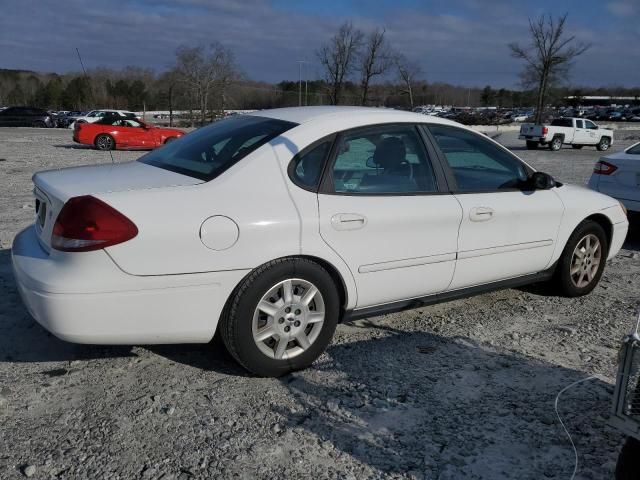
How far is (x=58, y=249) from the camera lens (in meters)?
3.11

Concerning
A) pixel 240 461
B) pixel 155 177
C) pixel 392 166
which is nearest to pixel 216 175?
pixel 155 177

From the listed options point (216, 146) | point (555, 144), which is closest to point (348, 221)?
point (216, 146)

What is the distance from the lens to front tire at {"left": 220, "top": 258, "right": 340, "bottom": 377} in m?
3.33

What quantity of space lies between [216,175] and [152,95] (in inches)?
3056

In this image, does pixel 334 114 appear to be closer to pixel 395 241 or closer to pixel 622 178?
pixel 395 241

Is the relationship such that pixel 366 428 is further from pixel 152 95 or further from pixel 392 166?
pixel 152 95

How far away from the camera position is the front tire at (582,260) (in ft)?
16.3

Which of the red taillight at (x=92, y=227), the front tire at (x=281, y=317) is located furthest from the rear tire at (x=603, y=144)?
the red taillight at (x=92, y=227)

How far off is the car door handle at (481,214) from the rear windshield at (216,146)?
1.39 meters

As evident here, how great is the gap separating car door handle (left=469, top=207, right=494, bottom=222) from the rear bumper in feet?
5.78

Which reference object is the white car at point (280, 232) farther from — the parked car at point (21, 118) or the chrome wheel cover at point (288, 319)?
the parked car at point (21, 118)

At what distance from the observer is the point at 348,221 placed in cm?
359

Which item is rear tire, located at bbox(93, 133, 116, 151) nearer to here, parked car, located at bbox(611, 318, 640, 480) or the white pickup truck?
the white pickup truck

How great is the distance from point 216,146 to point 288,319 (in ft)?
3.98
